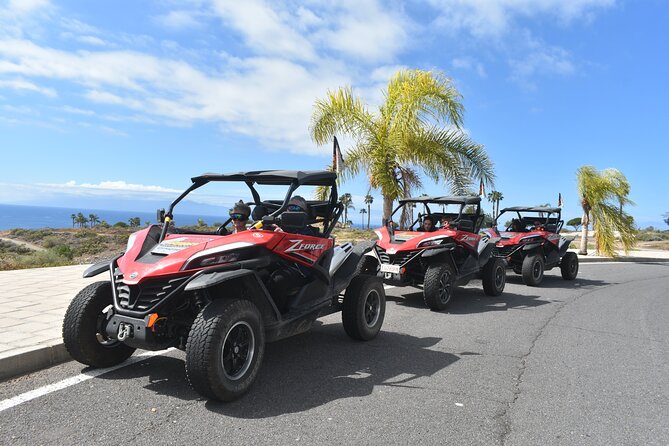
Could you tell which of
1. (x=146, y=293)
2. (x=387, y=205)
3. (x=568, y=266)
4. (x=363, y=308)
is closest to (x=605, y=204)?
(x=568, y=266)

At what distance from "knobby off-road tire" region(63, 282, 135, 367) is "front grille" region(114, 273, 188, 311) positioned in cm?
37

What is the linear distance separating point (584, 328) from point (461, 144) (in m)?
7.61

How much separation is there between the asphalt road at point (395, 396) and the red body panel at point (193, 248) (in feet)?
3.25

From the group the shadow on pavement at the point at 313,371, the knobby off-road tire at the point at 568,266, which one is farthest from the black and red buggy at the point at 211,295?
the knobby off-road tire at the point at 568,266

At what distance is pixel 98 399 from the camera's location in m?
3.79

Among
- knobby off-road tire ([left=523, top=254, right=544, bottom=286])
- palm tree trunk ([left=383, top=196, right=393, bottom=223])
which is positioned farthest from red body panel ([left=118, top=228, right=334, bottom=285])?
palm tree trunk ([left=383, top=196, right=393, bottom=223])

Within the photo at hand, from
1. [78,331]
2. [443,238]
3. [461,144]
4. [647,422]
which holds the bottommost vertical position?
[647,422]

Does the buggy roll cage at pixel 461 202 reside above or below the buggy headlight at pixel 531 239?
above

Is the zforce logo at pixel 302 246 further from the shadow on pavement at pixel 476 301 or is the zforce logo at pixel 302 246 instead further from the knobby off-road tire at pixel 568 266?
the knobby off-road tire at pixel 568 266

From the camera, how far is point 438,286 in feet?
25.3

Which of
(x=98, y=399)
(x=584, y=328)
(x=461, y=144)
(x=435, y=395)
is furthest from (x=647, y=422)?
(x=461, y=144)

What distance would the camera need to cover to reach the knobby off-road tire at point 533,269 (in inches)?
453

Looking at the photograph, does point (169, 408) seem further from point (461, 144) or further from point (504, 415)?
point (461, 144)

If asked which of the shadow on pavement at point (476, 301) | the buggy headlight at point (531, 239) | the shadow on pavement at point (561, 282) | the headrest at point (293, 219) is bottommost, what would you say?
the shadow on pavement at point (476, 301)
